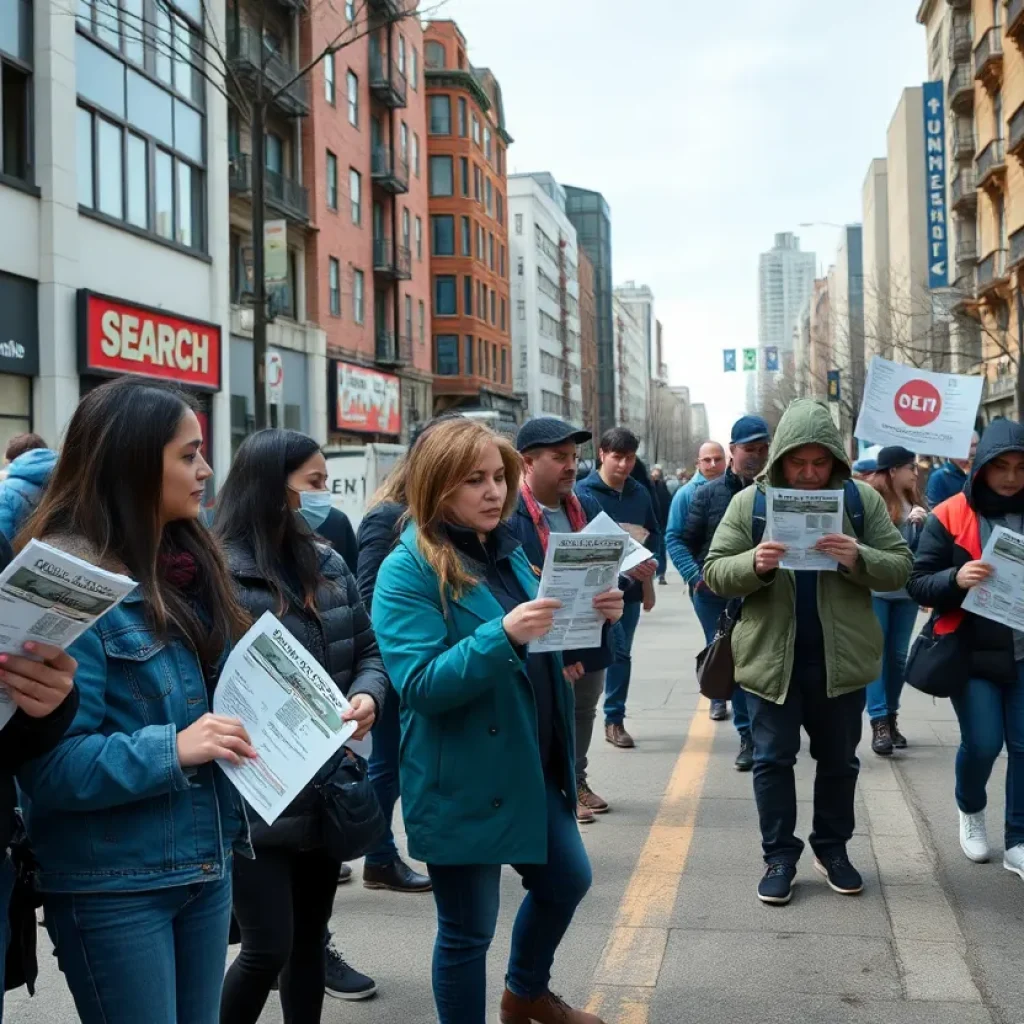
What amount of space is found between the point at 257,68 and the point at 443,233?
3121 centimetres

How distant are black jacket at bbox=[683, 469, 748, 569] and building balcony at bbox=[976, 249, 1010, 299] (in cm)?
3584

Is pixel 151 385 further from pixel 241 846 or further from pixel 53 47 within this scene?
pixel 53 47

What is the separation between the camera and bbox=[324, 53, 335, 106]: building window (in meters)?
36.3

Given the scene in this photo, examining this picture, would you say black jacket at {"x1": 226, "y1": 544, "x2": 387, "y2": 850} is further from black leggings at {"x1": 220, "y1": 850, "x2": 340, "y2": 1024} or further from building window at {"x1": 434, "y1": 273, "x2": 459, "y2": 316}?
building window at {"x1": 434, "y1": 273, "x2": 459, "y2": 316}

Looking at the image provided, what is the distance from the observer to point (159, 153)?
22891 millimetres

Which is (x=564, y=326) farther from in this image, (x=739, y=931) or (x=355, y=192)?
(x=739, y=931)

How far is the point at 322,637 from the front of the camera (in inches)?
142

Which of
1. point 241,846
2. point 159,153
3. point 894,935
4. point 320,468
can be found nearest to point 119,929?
point 241,846

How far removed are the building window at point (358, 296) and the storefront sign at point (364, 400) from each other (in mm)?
1778

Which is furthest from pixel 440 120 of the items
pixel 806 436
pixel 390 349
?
pixel 806 436

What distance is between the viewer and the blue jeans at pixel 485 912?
334 centimetres

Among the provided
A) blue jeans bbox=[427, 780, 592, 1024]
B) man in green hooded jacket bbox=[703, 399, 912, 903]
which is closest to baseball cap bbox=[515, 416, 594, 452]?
man in green hooded jacket bbox=[703, 399, 912, 903]

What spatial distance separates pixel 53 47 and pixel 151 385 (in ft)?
60.2

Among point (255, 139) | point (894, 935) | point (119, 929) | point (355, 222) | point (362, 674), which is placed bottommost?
point (894, 935)
